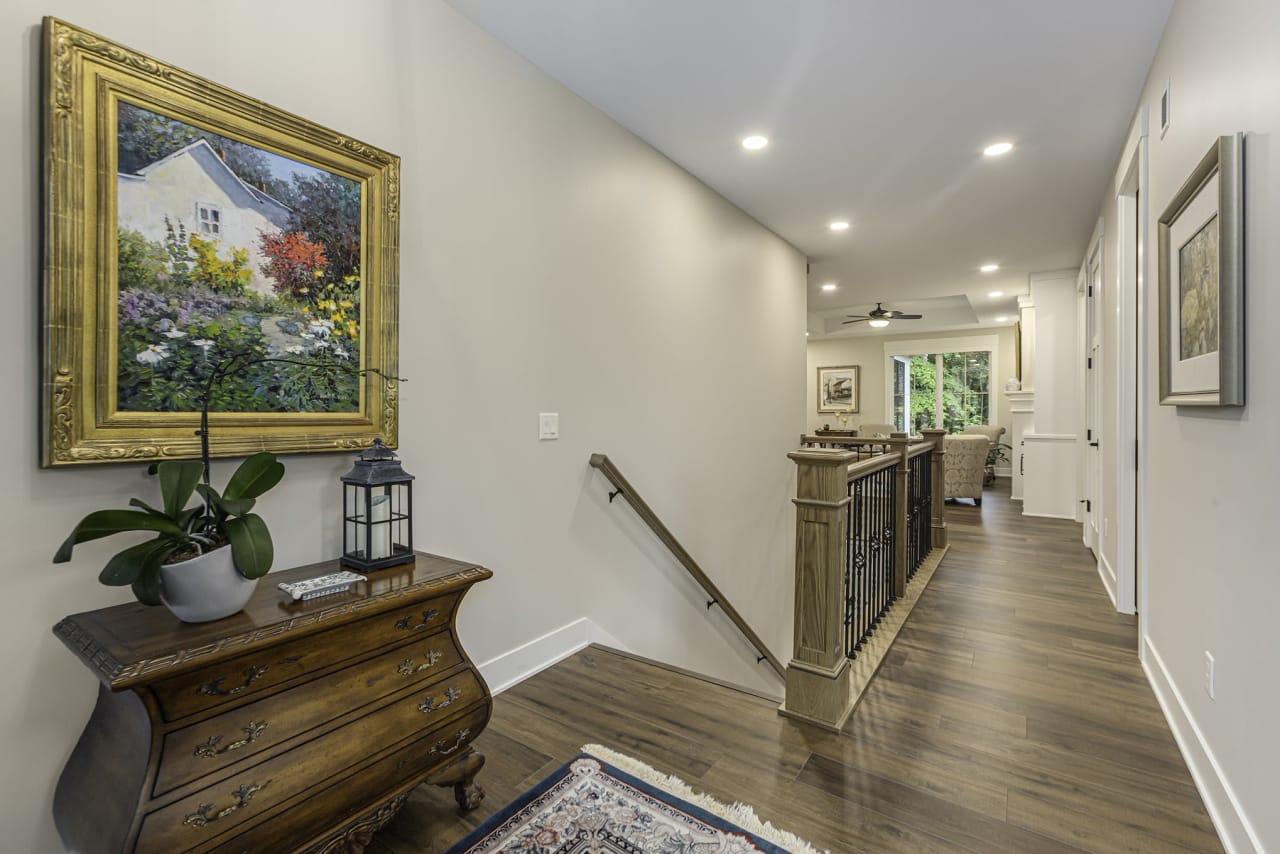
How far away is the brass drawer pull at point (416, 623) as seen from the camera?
1533 mm

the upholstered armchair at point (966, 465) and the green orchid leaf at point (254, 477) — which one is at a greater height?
the green orchid leaf at point (254, 477)

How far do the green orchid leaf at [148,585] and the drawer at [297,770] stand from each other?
389 millimetres

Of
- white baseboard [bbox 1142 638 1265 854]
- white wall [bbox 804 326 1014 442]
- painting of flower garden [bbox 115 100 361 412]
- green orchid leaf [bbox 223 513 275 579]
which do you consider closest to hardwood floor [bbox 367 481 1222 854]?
white baseboard [bbox 1142 638 1265 854]

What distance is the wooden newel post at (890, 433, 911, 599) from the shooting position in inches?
148

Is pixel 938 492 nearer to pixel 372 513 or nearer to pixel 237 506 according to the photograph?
pixel 372 513

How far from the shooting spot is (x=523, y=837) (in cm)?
155

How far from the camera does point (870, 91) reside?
2721mm

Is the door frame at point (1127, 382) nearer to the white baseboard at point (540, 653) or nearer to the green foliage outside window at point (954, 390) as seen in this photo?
the white baseboard at point (540, 653)

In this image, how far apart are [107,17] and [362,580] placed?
144cm

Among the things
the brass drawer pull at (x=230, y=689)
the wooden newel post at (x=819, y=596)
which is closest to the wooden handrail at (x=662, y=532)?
the wooden newel post at (x=819, y=596)

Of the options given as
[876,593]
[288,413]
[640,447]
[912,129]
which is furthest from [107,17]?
[876,593]

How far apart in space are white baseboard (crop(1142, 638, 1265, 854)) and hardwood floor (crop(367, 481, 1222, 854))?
4cm

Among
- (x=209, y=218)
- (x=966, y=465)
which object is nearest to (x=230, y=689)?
(x=209, y=218)

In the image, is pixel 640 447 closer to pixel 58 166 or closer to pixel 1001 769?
pixel 1001 769
